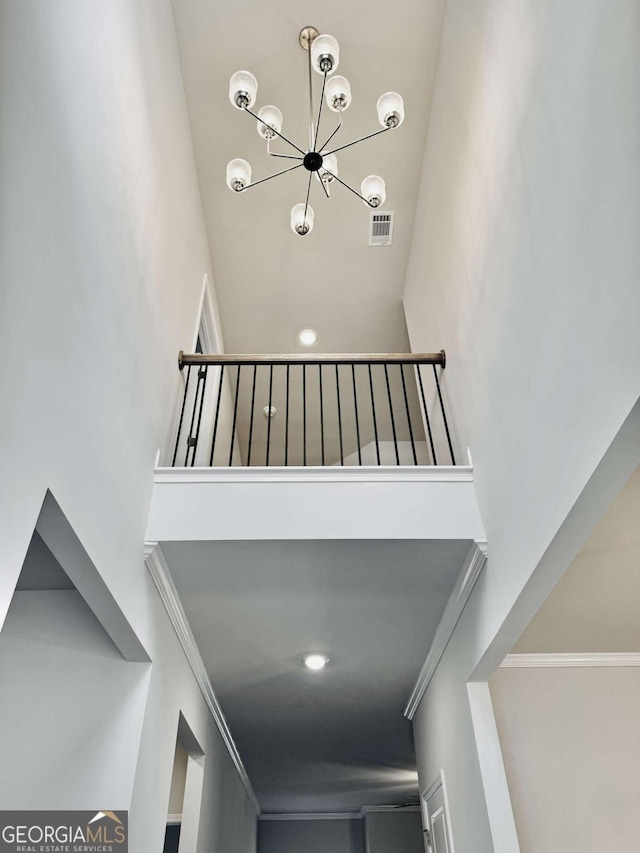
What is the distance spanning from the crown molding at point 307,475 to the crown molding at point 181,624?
0.40m

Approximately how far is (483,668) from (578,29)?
8.74ft

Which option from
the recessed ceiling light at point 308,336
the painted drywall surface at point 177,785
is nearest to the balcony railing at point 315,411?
the recessed ceiling light at point 308,336

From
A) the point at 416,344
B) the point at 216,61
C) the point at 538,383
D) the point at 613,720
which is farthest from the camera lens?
the point at 416,344

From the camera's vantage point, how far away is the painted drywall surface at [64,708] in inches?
96.4

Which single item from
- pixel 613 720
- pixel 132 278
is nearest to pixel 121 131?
pixel 132 278

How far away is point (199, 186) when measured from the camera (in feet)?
15.9

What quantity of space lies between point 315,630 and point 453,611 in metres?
0.84

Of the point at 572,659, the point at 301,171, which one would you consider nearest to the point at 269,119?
the point at 301,171

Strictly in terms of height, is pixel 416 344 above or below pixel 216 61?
below

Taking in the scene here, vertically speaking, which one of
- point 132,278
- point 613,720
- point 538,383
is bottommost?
point 613,720

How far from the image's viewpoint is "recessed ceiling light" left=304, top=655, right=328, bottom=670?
4.03 meters

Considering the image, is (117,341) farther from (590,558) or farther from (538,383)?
(590,558)
